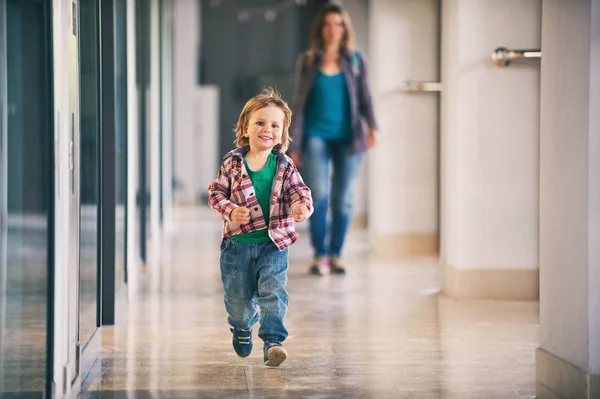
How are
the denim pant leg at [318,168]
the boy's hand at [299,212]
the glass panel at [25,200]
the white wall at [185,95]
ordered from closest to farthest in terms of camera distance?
the glass panel at [25,200] < the boy's hand at [299,212] < the denim pant leg at [318,168] < the white wall at [185,95]

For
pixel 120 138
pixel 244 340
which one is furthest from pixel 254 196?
pixel 120 138

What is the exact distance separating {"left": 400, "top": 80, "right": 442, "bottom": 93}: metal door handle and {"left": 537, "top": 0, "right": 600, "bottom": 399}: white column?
443cm

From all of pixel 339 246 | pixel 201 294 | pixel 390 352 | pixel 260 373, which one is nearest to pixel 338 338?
pixel 390 352

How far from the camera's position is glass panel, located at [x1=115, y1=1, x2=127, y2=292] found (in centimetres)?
509

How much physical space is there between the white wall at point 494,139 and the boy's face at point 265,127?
2.17 metres

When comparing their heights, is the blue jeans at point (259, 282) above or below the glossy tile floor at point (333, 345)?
above

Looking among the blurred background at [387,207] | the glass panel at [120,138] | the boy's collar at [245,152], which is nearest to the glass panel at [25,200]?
the blurred background at [387,207]

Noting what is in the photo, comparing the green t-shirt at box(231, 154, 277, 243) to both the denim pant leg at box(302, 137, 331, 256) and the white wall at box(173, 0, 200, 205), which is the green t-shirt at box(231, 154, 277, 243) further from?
the white wall at box(173, 0, 200, 205)

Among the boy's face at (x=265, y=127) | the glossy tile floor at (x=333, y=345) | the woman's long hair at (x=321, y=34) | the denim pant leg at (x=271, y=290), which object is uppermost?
the woman's long hair at (x=321, y=34)

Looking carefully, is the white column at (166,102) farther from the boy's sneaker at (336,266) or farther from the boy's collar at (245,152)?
the boy's collar at (245,152)

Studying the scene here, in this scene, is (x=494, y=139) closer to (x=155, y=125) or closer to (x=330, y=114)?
(x=330, y=114)

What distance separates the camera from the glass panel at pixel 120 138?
509 centimetres

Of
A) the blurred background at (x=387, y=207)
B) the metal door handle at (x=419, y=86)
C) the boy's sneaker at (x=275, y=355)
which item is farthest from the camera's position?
the metal door handle at (x=419, y=86)

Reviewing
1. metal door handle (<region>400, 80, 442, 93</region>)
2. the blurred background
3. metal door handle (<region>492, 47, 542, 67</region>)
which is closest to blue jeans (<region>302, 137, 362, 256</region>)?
the blurred background
